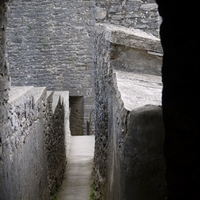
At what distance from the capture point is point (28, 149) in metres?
4.37

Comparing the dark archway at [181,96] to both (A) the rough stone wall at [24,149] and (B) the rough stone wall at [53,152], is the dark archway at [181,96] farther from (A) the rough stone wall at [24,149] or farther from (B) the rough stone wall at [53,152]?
(B) the rough stone wall at [53,152]

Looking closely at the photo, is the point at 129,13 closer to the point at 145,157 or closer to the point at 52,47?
the point at 145,157

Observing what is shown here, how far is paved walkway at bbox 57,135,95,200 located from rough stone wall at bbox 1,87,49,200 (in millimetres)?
1036

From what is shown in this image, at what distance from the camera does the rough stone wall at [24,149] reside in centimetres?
353

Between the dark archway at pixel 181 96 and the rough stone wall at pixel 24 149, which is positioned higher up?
the dark archway at pixel 181 96

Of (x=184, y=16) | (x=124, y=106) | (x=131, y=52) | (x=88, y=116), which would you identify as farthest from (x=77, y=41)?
(x=184, y=16)

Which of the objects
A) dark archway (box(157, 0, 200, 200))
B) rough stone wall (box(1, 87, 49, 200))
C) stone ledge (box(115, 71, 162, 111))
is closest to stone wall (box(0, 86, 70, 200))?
rough stone wall (box(1, 87, 49, 200))

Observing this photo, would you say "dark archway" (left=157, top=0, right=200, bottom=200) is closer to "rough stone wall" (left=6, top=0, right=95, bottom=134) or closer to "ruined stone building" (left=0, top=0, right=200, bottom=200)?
"ruined stone building" (left=0, top=0, right=200, bottom=200)

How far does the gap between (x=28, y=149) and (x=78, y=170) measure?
153 inches

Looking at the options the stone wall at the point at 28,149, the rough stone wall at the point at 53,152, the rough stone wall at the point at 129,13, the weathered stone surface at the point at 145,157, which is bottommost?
the rough stone wall at the point at 53,152

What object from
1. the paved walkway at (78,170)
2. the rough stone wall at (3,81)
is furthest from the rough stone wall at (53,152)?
the rough stone wall at (3,81)

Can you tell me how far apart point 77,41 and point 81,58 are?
51 centimetres

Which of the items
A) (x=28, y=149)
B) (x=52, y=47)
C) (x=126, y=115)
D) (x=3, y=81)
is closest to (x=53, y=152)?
(x=28, y=149)

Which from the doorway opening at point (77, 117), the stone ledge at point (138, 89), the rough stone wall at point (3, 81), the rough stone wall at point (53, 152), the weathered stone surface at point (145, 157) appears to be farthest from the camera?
the doorway opening at point (77, 117)
